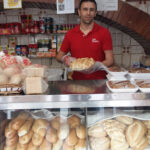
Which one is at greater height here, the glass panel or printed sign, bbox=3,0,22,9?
printed sign, bbox=3,0,22,9

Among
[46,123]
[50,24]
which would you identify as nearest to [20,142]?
[46,123]

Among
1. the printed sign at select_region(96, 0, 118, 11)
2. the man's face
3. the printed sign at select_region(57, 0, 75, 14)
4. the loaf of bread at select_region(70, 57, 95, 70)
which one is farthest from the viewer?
the printed sign at select_region(96, 0, 118, 11)

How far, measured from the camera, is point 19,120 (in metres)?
1.26

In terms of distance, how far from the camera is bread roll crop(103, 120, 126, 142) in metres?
1.21

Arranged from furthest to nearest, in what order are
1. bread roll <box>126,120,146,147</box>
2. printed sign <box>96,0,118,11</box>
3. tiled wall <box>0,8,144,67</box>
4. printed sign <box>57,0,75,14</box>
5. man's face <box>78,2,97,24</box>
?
tiled wall <box>0,8,144,67</box>, printed sign <box>96,0,118,11</box>, printed sign <box>57,0,75,14</box>, man's face <box>78,2,97,24</box>, bread roll <box>126,120,146,147</box>

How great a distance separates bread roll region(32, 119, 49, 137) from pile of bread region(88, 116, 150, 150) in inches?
11.7

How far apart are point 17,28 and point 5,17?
1.69 ft

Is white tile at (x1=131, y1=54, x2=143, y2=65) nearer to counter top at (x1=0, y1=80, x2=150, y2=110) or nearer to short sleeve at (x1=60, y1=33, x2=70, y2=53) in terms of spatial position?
short sleeve at (x1=60, y1=33, x2=70, y2=53)

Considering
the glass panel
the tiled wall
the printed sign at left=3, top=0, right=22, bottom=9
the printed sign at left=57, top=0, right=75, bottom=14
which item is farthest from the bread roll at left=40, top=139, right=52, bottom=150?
the tiled wall

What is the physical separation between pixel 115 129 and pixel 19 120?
2.09 ft

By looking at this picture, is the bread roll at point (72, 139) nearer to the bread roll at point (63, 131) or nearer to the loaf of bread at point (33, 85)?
the bread roll at point (63, 131)

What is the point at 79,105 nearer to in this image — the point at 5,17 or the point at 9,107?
the point at 9,107

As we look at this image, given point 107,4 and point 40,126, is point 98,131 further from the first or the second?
point 107,4

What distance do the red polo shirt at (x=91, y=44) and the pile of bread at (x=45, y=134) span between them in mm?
1120
